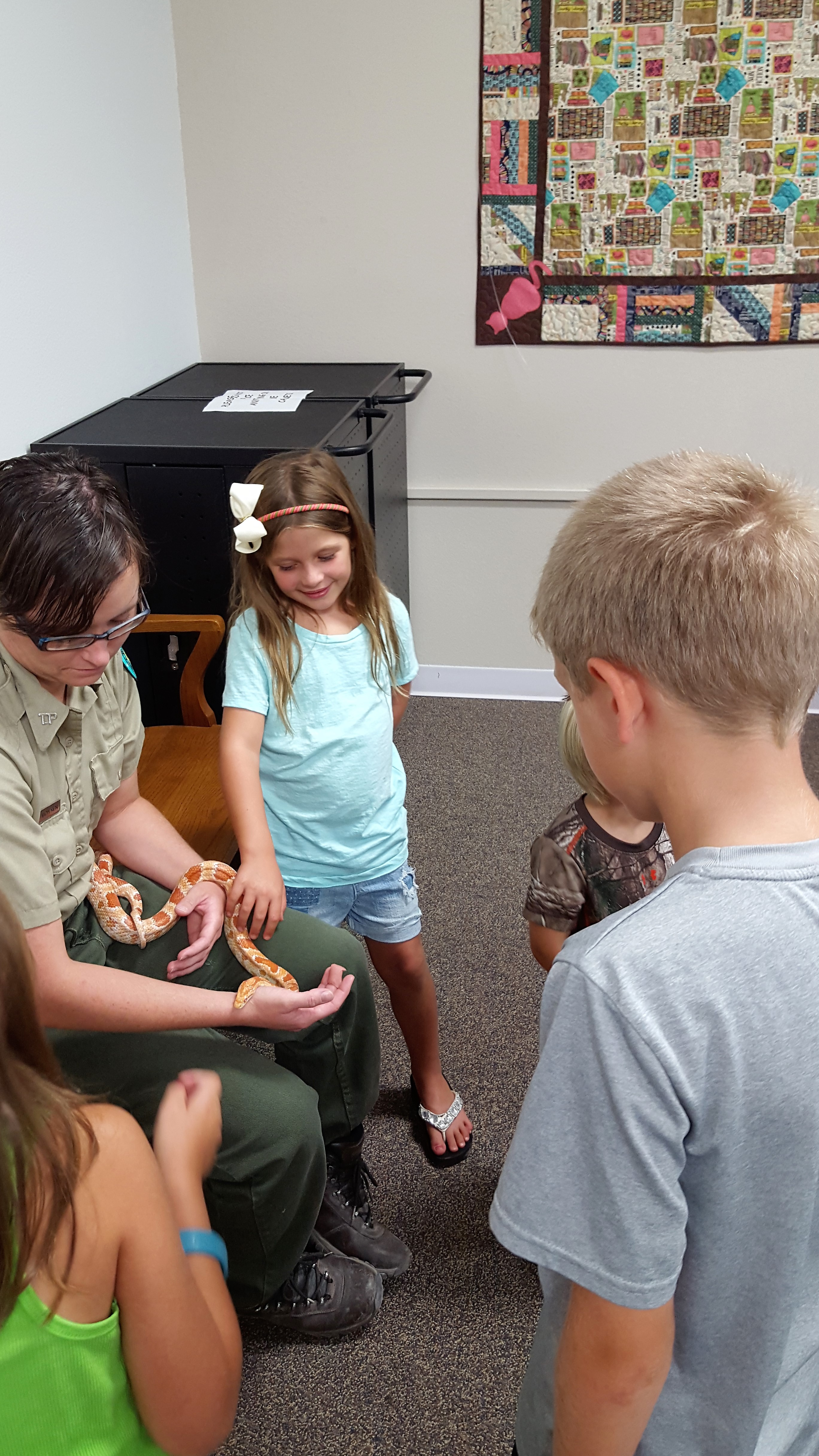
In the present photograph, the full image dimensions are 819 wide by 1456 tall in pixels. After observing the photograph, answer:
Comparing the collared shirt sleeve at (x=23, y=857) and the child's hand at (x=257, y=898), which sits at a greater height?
the collared shirt sleeve at (x=23, y=857)

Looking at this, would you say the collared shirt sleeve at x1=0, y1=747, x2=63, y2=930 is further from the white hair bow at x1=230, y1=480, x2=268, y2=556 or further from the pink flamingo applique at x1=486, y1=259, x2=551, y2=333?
the pink flamingo applique at x1=486, y1=259, x2=551, y2=333

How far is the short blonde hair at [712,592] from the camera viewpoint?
0.60 m

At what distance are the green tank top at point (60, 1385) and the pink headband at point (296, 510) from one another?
1.15m

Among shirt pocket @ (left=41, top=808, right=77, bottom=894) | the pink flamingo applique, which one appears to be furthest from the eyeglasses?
the pink flamingo applique

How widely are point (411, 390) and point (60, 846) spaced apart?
2.27m

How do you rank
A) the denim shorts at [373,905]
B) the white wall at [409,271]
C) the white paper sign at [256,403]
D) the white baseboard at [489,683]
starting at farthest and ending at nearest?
the white baseboard at [489,683] < the white wall at [409,271] < the white paper sign at [256,403] < the denim shorts at [373,905]

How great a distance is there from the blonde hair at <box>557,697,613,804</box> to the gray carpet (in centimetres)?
76

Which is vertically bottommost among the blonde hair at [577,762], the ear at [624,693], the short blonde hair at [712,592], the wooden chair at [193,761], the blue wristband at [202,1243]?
the wooden chair at [193,761]

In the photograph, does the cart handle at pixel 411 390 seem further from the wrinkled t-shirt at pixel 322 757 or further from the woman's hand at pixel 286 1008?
the woman's hand at pixel 286 1008

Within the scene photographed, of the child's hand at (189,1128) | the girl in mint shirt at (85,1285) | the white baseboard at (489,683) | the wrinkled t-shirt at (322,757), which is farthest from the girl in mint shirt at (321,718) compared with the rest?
the white baseboard at (489,683)

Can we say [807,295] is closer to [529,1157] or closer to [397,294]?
[397,294]

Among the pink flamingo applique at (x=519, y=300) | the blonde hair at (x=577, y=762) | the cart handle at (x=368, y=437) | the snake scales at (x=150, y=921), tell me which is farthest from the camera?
the pink flamingo applique at (x=519, y=300)

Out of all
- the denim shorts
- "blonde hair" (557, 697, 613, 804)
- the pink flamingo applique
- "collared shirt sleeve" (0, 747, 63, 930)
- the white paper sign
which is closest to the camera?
"collared shirt sleeve" (0, 747, 63, 930)

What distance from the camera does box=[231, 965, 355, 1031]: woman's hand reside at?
50.2 inches
